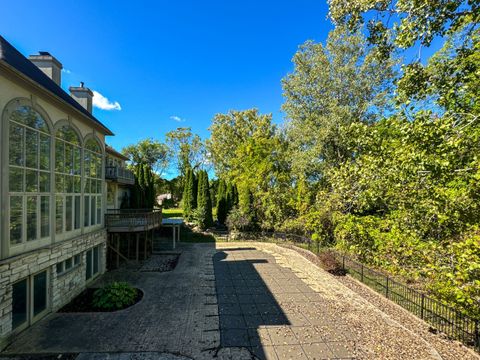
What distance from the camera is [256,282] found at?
34.2ft

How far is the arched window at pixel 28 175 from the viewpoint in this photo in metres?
6.34

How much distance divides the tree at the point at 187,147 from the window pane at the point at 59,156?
30.4 meters

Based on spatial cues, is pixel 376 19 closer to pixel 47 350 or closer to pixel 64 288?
pixel 47 350

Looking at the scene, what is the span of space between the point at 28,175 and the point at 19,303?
3726 mm

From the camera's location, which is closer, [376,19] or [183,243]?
[376,19]

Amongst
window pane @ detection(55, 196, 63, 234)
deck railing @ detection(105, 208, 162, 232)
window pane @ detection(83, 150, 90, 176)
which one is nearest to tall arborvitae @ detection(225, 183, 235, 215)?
deck railing @ detection(105, 208, 162, 232)

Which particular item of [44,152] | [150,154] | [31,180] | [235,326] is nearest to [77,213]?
[31,180]

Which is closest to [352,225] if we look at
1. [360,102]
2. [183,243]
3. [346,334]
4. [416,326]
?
[416,326]

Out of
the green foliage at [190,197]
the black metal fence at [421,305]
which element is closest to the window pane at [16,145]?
Answer: the black metal fence at [421,305]

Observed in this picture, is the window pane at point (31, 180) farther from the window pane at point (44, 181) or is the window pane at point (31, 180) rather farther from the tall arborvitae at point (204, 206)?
the tall arborvitae at point (204, 206)

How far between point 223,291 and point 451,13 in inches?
418

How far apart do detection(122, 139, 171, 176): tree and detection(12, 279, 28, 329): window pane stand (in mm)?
37184

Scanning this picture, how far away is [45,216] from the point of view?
7574 millimetres

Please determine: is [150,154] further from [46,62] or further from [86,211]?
[86,211]
